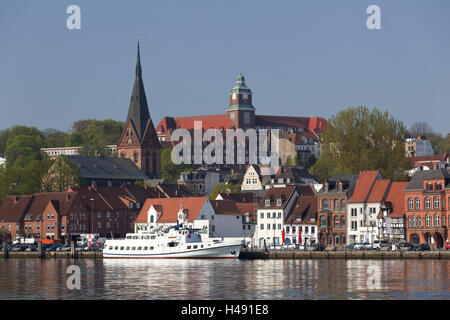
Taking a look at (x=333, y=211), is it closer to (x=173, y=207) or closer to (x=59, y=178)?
(x=173, y=207)

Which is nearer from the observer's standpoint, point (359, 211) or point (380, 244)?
point (380, 244)

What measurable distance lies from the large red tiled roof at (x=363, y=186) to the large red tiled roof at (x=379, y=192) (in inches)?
23.7

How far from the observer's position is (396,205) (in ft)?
445

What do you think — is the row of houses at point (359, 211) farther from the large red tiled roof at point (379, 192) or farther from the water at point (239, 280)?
the water at point (239, 280)

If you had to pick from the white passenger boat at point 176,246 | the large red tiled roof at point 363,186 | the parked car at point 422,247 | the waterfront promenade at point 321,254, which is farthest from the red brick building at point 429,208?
the white passenger boat at point 176,246

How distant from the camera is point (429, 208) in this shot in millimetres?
130125

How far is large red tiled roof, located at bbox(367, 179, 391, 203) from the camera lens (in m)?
138

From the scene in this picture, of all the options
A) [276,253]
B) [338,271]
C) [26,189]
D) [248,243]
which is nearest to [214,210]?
[248,243]

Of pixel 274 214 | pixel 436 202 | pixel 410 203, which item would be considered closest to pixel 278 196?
pixel 274 214

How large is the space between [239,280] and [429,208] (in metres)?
51.5

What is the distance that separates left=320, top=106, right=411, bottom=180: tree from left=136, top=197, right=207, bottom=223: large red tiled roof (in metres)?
23.0

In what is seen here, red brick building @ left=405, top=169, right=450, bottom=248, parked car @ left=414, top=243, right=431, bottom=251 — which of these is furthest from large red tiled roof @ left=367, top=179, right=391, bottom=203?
parked car @ left=414, top=243, right=431, bottom=251

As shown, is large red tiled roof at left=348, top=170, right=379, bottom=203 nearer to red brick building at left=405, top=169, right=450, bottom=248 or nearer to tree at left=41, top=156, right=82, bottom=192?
red brick building at left=405, top=169, right=450, bottom=248
